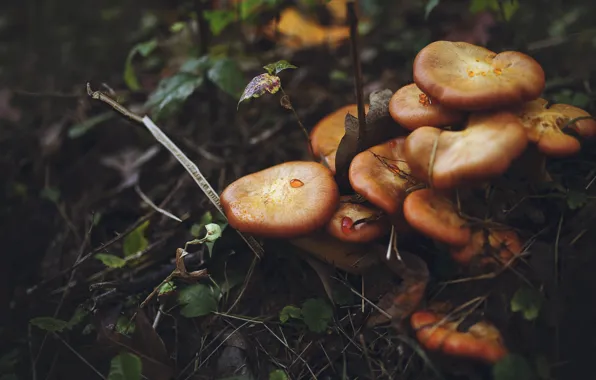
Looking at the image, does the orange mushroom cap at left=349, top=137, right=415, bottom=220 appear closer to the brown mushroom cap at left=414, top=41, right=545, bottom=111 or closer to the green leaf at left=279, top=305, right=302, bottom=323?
the brown mushroom cap at left=414, top=41, right=545, bottom=111

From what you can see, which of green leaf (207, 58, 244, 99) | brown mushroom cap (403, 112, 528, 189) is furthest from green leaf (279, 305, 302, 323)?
green leaf (207, 58, 244, 99)

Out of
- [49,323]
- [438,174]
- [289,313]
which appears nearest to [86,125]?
[49,323]

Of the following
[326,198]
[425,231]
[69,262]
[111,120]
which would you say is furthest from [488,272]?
[111,120]

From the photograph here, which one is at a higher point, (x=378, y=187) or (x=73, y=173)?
(x=378, y=187)

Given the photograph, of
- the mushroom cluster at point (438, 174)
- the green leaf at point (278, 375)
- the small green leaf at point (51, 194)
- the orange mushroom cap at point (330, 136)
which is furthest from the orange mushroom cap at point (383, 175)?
the small green leaf at point (51, 194)

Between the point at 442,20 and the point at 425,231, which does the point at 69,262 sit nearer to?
the point at 425,231

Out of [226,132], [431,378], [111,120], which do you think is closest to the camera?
[431,378]
